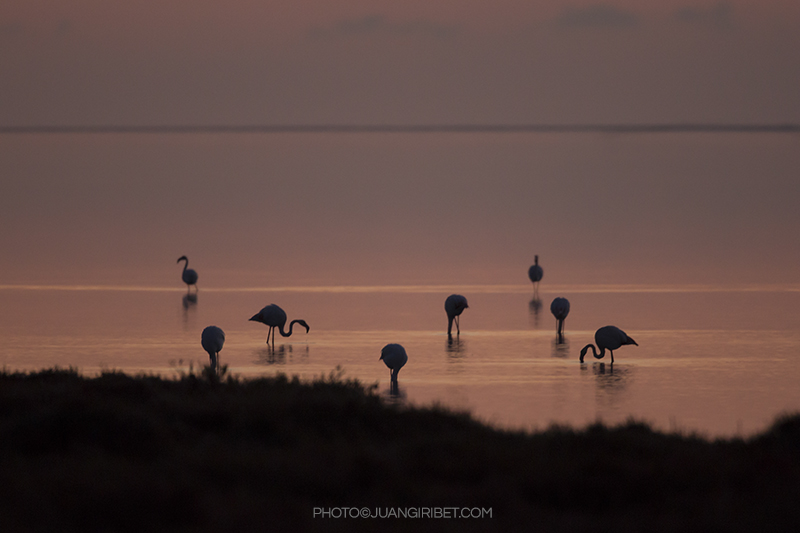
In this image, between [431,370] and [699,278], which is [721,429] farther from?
[699,278]

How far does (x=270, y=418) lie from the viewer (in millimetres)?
9414

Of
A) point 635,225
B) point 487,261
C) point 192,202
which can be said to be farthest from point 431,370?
point 192,202

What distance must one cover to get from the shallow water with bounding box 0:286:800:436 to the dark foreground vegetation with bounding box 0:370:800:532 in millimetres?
1711

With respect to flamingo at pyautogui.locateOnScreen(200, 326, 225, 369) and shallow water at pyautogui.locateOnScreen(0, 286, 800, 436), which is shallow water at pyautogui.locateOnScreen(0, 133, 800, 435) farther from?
flamingo at pyautogui.locateOnScreen(200, 326, 225, 369)

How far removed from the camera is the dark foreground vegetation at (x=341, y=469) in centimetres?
694

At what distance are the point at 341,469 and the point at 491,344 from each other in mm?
8774

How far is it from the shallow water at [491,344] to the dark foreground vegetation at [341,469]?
1.71m

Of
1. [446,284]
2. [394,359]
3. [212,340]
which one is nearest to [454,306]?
[394,359]

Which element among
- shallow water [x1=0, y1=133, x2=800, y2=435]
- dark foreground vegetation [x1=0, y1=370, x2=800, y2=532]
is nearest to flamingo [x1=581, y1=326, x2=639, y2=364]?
shallow water [x1=0, y1=133, x2=800, y2=435]

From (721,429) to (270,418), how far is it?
4.97 metres

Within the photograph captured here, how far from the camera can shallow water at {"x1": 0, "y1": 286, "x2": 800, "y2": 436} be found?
498 inches

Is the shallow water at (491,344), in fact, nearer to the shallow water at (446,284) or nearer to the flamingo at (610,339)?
the shallow water at (446,284)

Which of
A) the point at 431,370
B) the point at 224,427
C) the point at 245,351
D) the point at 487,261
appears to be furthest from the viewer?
the point at 487,261

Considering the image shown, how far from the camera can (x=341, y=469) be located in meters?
7.88
